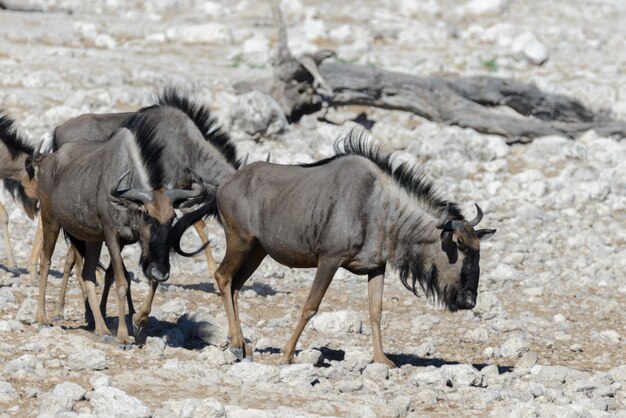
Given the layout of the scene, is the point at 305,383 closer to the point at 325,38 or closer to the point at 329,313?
the point at 329,313

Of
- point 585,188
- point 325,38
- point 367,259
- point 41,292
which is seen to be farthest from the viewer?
point 325,38

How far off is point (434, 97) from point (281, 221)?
37.7 ft

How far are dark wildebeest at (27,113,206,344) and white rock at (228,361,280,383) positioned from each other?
1.31m

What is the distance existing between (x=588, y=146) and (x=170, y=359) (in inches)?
480

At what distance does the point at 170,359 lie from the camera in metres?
9.26

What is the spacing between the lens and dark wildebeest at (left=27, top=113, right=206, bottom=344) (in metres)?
9.80

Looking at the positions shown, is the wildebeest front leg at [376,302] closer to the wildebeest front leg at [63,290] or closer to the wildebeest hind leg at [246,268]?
the wildebeest hind leg at [246,268]

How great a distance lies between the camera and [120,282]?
10250 millimetres

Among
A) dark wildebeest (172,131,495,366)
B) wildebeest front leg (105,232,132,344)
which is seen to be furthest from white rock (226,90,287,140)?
wildebeest front leg (105,232,132,344)

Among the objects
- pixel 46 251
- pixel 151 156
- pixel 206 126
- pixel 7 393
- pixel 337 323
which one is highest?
pixel 151 156

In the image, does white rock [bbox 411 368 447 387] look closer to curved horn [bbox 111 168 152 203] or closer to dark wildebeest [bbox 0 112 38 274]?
curved horn [bbox 111 168 152 203]

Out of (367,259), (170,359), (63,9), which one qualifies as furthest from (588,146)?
(63,9)

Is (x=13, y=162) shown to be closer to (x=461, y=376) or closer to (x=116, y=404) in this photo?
(x=461, y=376)

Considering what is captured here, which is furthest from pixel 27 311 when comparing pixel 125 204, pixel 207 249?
pixel 207 249
